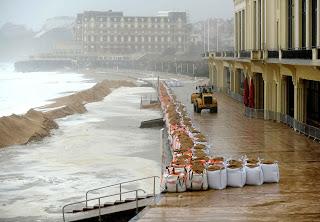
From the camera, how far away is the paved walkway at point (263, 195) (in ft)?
47.6

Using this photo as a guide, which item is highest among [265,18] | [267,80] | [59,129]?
[265,18]

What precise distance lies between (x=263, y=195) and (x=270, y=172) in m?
1.61

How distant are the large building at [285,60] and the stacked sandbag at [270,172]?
7259 mm

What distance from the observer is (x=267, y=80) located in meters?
35.8

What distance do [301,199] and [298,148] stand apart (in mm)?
8917

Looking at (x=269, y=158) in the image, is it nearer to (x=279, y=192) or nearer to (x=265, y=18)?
(x=279, y=192)

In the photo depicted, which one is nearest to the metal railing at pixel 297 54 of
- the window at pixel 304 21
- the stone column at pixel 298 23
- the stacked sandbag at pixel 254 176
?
the window at pixel 304 21

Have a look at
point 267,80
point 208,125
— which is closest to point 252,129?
point 208,125

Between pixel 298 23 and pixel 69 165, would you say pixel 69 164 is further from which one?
pixel 298 23

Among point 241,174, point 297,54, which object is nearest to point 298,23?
point 297,54

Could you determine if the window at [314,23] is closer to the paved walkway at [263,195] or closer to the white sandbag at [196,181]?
the paved walkway at [263,195]

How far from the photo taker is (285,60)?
29.0 metres

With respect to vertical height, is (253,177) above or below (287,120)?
above

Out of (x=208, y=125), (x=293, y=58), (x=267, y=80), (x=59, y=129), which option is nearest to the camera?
(x=293, y=58)
